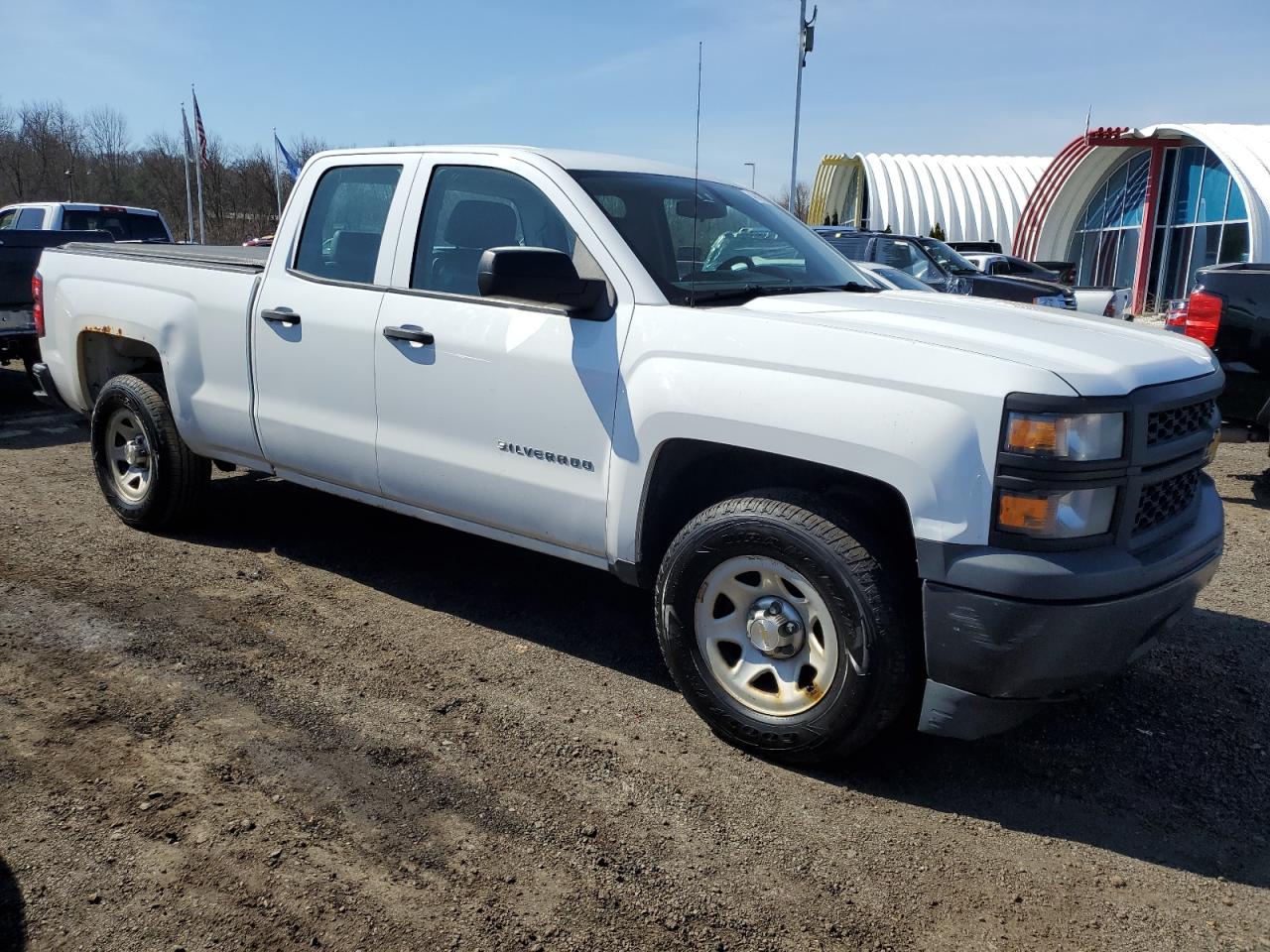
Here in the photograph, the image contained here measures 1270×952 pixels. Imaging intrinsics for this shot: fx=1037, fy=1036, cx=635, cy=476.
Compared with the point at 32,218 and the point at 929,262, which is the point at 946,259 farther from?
the point at 32,218

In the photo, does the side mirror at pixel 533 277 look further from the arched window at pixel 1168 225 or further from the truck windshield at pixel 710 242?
the arched window at pixel 1168 225

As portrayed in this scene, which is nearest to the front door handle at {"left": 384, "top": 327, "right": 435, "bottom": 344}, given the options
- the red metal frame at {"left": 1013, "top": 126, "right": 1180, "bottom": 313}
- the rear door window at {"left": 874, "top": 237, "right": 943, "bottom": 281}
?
the rear door window at {"left": 874, "top": 237, "right": 943, "bottom": 281}

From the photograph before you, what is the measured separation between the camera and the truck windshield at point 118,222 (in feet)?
48.4

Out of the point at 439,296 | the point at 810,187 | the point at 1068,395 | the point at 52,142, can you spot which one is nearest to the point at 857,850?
the point at 1068,395

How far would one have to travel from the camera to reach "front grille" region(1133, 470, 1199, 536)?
313 cm

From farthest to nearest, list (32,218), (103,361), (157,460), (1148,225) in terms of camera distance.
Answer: (1148,225) < (32,218) < (103,361) < (157,460)

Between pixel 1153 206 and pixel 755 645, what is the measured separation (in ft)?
99.2

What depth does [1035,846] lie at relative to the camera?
3.07 m

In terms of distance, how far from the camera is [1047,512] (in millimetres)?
2861

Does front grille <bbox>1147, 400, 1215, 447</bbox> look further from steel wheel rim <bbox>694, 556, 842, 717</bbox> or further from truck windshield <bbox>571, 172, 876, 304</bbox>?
truck windshield <bbox>571, 172, 876, 304</bbox>

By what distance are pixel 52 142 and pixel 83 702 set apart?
191 feet

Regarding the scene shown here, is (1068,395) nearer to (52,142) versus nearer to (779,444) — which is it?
(779,444)

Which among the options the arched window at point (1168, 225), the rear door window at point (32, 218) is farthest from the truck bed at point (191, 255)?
the arched window at point (1168, 225)

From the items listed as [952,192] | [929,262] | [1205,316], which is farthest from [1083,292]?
[952,192]
